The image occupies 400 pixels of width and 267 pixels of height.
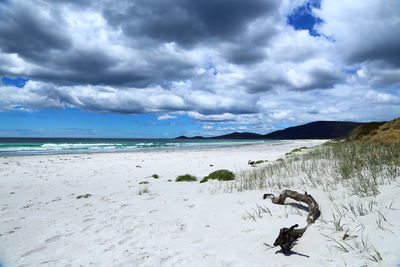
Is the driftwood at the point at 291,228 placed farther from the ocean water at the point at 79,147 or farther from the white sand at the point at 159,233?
the ocean water at the point at 79,147

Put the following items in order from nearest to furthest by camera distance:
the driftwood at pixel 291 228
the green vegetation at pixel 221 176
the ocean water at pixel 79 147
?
the driftwood at pixel 291 228 → the green vegetation at pixel 221 176 → the ocean water at pixel 79 147

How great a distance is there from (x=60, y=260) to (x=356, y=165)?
6789 millimetres

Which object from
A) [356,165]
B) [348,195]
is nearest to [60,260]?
[348,195]

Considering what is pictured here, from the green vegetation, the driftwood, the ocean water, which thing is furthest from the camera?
the ocean water

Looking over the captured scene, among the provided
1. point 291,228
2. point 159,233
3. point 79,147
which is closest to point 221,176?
point 159,233

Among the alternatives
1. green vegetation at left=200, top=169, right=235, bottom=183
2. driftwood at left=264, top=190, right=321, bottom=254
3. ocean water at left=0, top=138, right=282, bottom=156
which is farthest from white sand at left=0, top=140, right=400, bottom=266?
ocean water at left=0, top=138, right=282, bottom=156

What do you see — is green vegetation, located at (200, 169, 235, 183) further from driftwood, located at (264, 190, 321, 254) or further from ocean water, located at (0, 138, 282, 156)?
ocean water, located at (0, 138, 282, 156)

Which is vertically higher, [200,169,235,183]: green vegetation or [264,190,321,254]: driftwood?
[264,190,321,254]: driftwood

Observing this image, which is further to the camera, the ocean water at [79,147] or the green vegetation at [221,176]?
the ocean water at [79,147]

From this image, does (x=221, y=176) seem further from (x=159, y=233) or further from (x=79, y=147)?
(x=79, y=147)

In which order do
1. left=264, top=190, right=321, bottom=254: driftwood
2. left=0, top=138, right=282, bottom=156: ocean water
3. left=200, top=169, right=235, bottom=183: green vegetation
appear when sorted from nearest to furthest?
left=264, top=190, right=321, bottom=254: driftwood < left=200, top=169, right=235, bottom=183: green vegetation < left=0, top=138, right=282, bottom=156: ocean water

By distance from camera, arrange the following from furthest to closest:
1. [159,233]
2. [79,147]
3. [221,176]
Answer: [79,147] → [221,176] → [159,233]

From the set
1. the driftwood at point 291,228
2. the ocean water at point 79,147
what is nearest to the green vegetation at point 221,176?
the driftwood at point 291,228

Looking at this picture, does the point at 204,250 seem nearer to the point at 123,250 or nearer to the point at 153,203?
the point at 123,250
